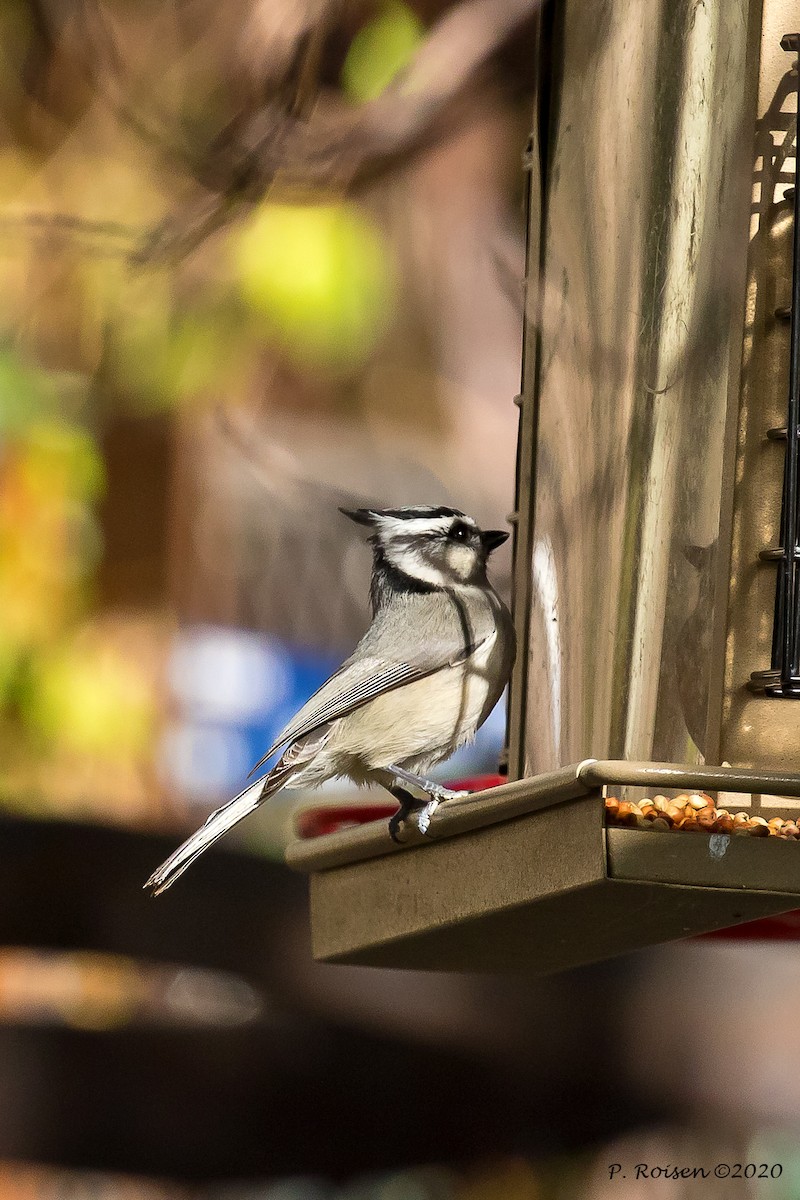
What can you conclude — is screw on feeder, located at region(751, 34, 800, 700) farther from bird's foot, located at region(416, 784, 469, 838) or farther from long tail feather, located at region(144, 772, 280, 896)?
long tail feather, located at region(144, 772, 280, 896)

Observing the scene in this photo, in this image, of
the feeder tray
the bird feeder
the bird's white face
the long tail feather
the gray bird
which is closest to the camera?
the feeder tray

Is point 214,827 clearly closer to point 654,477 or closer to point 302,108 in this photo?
point 654,477

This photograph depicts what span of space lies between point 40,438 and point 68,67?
3.62 feet

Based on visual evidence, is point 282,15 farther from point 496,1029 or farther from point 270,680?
point 496,1029

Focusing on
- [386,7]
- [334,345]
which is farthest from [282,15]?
[334,345]

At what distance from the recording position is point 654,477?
75.3 inches

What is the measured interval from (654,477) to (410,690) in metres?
0.52

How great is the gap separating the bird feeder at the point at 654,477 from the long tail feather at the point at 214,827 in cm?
13

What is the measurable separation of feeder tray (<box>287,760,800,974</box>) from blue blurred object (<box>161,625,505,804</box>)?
173 centimetres

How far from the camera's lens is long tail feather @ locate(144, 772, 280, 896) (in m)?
1.99

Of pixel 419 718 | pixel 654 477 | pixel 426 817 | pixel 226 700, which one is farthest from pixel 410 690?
pixel 226 700

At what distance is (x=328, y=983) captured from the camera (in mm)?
4117

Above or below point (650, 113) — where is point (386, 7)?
above

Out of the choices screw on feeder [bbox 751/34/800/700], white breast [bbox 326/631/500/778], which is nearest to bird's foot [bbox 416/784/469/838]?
white breast [bbox 326/631/500/778]
